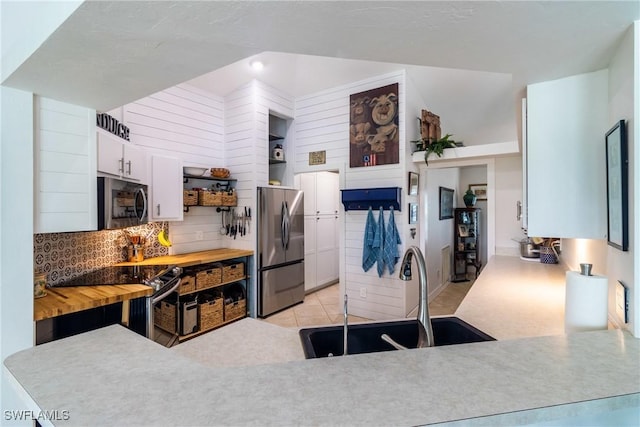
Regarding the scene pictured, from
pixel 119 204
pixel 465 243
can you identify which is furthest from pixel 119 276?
pixel 465 243

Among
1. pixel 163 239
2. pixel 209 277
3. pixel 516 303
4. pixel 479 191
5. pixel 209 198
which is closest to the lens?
pixel 516 303

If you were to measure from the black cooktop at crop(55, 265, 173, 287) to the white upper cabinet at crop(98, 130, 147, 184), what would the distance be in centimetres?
81

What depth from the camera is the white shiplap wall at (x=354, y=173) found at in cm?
354

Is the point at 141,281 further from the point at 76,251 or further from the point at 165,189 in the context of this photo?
the point at 165,189

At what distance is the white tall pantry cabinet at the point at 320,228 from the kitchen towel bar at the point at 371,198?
4.13 feet

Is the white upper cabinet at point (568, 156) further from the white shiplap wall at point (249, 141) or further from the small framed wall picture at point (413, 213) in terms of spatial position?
the white shiplap wall at point (249, 141)

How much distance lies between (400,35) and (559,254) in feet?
11.7

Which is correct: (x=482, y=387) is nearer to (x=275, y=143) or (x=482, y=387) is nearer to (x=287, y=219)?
(x=287, y=219)

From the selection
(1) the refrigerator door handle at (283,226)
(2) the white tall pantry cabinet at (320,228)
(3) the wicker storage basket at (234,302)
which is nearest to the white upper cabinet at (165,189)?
(3) the wicker storage basket at (234,302)

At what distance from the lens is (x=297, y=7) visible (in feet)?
2.77

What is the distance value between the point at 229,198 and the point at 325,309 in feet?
6.73

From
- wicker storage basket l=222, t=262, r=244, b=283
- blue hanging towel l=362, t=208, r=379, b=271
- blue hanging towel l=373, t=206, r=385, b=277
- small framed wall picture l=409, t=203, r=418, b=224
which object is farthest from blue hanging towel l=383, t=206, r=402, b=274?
wicker storage basket l=222, t=262, r=244, b=283

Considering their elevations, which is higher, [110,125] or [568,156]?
[110,125]

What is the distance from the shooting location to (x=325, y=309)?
4141mm
